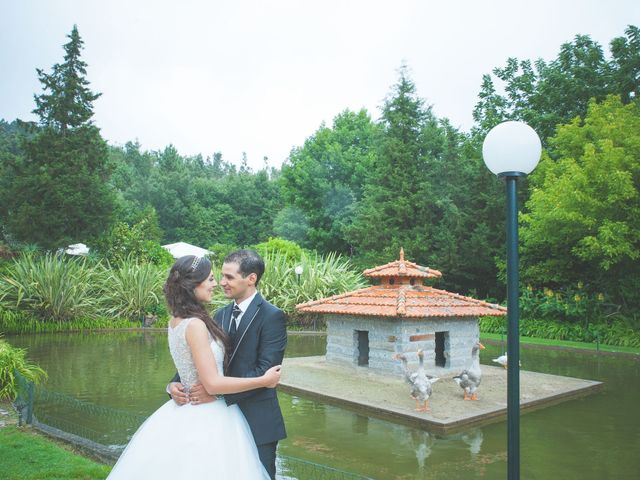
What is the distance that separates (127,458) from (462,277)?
1032 inches

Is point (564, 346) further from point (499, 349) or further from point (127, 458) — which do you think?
point (127, 458)

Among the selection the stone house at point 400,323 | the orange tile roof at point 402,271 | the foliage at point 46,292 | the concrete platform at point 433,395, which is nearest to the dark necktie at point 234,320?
the concrete platform at point 433,395

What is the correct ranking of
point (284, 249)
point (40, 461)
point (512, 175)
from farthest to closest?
point (284, 249), point (40, 461), point (512, 175)

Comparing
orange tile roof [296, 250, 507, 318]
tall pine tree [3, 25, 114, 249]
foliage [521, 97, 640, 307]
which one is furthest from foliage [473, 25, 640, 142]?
tall pine tree [3, 25, 114, 249]

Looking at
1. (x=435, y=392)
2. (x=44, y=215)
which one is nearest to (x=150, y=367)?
(x=435, y=392)

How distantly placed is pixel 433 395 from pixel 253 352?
8.05 metres

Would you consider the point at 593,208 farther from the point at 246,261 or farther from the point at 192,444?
the point at 192,444

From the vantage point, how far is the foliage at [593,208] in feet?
58.6

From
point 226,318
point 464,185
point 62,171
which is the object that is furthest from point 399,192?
point 226,318

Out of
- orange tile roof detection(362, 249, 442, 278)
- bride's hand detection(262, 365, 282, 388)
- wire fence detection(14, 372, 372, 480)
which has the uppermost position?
orange tile roof detection(362, 249, 442, 278)

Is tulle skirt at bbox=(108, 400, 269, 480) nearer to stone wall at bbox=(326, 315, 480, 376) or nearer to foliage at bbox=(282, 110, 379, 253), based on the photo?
stone wall at bbox=(326, 315, 480, 376)

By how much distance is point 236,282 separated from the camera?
3.53 metres

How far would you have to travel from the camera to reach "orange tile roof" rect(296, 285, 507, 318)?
1224 cm

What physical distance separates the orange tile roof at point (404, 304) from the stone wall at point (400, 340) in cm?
31
